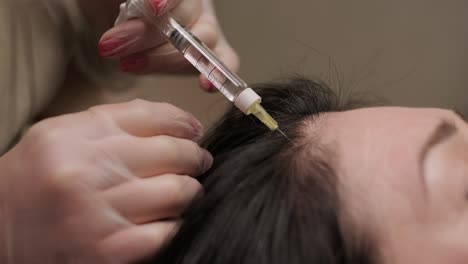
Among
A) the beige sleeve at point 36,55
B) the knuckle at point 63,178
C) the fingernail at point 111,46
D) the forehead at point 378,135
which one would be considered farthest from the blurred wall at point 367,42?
the knuckle at point 63,178

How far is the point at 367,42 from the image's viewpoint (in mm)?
1216

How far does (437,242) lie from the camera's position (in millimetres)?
503

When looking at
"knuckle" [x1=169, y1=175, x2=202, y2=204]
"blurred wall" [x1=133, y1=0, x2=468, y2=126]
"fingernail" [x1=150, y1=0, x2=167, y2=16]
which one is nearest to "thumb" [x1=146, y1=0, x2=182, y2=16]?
"fingernail" [x1=150, y1=0, x2=167, y2=16]

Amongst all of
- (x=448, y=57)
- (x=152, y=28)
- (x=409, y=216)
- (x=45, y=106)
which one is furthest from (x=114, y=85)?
(x=448, y=57)

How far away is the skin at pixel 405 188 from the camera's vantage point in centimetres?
50

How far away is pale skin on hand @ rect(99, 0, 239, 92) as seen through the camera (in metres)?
0.65

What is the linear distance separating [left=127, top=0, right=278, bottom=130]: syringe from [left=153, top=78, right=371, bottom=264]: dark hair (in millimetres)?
40

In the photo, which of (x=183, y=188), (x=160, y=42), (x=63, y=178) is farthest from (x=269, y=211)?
(x=160, y=42)

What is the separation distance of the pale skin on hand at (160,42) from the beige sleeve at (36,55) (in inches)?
4.3

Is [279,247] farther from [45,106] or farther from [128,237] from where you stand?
[45,106]

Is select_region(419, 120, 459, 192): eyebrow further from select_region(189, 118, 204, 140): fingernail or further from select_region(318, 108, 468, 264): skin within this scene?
select_region(189, 118, 204, 140): fingernail

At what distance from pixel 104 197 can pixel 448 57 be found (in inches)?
39.3

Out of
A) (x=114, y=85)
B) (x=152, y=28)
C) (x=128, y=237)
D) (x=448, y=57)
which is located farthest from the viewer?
(x=448, y=57)

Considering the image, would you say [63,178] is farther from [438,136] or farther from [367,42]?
[367,42]
